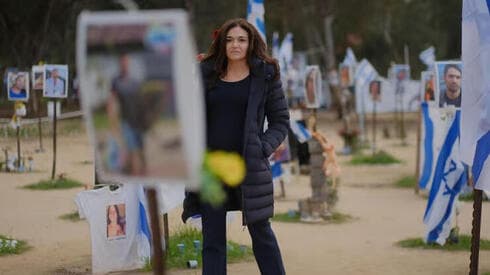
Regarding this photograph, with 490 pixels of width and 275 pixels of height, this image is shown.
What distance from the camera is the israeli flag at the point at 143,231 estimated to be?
6.11 metres

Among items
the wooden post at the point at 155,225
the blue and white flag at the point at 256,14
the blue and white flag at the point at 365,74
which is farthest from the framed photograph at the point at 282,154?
the wooden post at the point at 155,225

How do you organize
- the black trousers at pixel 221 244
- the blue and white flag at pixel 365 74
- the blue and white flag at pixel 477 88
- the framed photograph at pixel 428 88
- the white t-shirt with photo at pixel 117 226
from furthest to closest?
the blue and white flag at pixel 365 74
the framed photograph at pixel 428 88
the white t-shirt with photo at pixel 117 226
the blue and white flag at pixel 477 88
the black trousers at pixel 221 244

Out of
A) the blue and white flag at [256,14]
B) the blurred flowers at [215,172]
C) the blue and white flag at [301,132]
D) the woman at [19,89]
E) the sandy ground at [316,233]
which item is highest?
the blue and white flag at [256,14]

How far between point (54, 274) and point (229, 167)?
356cm

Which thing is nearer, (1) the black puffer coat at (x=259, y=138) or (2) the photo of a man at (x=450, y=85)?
(1) the black puffer coat at (x=259, y=138)

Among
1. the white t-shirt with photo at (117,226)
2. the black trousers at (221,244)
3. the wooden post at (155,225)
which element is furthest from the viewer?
the white t-shirt with photo at (117,226)

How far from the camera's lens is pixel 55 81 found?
13.7m

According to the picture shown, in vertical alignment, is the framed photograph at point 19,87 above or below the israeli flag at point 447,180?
above

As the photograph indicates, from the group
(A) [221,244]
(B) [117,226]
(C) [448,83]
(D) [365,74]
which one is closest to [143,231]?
(B) [117,226]

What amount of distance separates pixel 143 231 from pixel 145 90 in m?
3.92

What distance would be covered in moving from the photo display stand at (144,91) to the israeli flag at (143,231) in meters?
3.69

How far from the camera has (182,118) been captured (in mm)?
2332

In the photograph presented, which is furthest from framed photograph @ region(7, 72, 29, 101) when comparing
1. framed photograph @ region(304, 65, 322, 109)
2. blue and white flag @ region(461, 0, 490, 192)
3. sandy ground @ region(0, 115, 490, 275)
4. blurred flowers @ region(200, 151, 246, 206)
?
blurred flowers @ region(200, 151, 246, 206)

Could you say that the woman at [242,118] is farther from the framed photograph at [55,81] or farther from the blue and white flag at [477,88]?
the framed photograph at [55,81]
